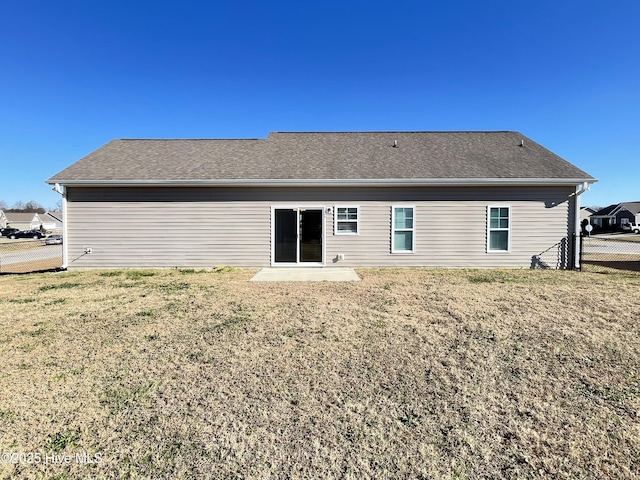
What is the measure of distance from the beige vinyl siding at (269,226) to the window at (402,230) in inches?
6.4

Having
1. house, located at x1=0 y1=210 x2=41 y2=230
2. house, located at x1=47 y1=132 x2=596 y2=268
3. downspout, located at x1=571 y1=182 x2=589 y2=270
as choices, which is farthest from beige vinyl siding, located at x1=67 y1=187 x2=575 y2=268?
house, located at x1=0 y1=210 x2=41 y2=230

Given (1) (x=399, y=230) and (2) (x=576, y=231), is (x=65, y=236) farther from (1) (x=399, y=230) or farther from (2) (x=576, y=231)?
(2) (x=576, y=231)

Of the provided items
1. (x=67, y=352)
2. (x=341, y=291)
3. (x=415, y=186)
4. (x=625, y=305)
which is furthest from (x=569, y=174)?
(x=67, y=352)

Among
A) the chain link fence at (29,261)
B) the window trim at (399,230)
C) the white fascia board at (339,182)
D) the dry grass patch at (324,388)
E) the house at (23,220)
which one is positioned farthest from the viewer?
the house at (23,220)

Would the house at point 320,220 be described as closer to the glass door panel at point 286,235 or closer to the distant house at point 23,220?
the glass door panel at point 286,235

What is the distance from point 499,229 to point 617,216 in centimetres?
6090

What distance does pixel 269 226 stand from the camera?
1036cm

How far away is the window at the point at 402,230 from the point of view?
10344mm

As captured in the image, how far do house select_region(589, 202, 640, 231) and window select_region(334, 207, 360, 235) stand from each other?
200 feet

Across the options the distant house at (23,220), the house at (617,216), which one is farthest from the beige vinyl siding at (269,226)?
the distant house at (23,220)

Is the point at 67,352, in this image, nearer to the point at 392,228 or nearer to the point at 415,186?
the point at 392,228

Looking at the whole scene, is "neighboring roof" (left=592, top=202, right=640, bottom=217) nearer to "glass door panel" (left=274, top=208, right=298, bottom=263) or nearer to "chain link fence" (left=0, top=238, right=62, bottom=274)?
"glass door panel" (left=274, top=208, right=298, bottom=263)

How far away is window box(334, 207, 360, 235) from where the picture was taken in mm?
10297

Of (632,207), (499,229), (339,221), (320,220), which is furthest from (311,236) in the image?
(632,207)
